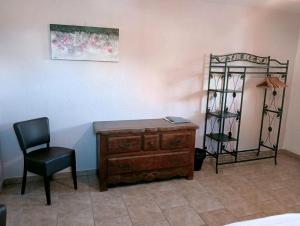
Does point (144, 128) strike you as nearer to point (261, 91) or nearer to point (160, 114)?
point (160, 114)

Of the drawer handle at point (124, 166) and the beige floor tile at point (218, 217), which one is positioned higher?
the drawer handle at point (124, 166)

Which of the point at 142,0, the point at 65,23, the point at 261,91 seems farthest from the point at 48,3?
the point at 261,91

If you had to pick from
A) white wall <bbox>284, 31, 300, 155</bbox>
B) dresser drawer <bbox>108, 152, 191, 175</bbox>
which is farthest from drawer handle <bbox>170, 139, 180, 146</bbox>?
white wall <bbox>284, 31, 300, 155</bbox>

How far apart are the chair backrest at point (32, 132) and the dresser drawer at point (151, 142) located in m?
1.12

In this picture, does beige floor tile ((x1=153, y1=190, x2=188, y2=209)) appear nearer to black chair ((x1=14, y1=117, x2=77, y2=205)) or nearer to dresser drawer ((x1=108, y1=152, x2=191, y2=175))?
dresser drawer ((x1=108, y1=152, x2=191, y2=175))

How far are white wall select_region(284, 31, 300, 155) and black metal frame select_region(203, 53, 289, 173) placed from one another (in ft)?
0.70

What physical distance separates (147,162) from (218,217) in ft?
3.15

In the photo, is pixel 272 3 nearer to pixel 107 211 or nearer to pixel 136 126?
pixel 136 126

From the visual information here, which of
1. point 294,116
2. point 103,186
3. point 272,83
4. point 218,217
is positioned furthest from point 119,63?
point 294,116

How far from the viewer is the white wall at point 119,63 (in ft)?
8.91

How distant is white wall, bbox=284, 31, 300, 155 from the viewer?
153 inches

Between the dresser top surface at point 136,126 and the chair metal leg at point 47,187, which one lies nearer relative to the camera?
the chair metal leg at point 47,187

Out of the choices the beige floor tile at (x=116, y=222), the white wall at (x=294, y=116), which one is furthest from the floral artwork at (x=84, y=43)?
the white wall at (x=294, y=116)

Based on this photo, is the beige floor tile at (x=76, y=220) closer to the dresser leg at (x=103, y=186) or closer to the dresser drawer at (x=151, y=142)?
the dresser leg at (x=103, y=186)
